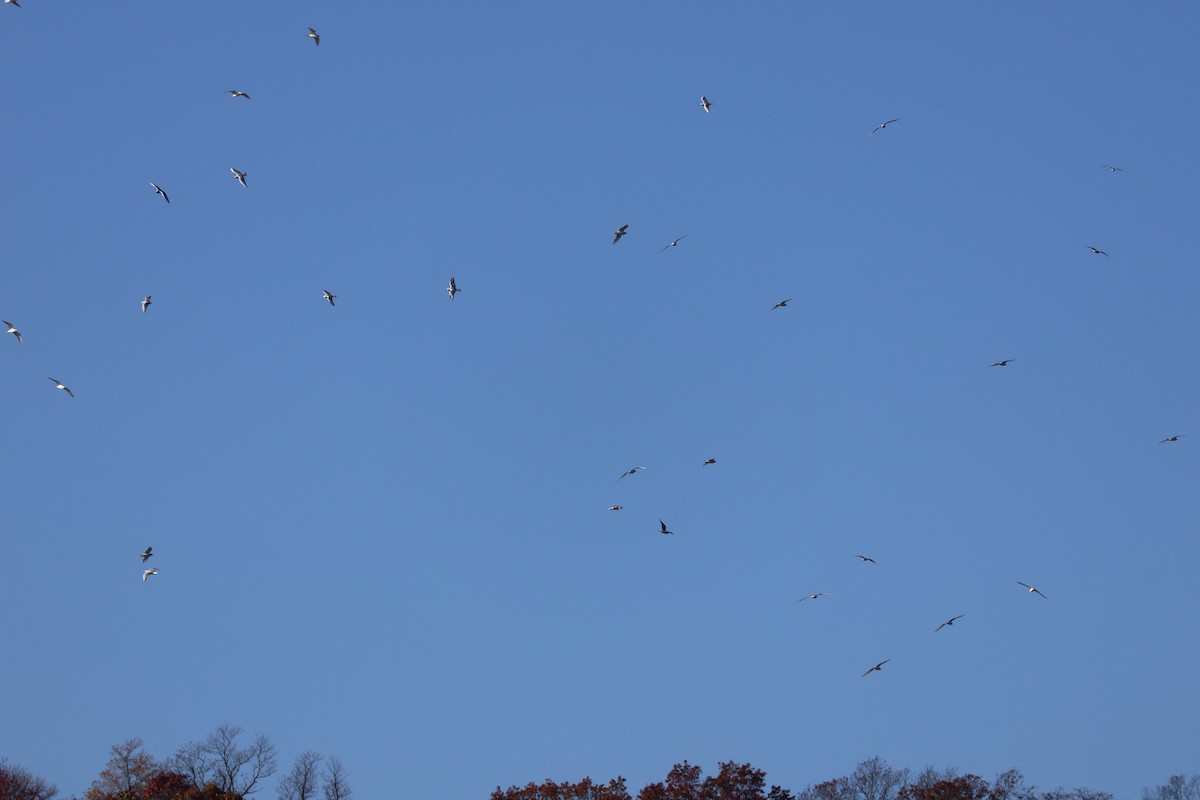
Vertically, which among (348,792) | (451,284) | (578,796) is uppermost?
(451,284)

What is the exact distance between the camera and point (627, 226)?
192 ft

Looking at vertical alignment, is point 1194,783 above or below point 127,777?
above

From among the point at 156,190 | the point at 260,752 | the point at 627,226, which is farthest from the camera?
the point at 260,752

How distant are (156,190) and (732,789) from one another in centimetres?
4384

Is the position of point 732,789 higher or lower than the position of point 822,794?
lower

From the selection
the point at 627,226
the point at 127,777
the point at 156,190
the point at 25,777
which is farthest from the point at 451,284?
the point at 25,777

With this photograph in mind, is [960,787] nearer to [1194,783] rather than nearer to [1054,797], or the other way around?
[1054,797]

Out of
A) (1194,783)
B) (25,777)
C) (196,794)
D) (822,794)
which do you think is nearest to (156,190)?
(196,794)

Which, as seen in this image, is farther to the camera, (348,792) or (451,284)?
(348,792)

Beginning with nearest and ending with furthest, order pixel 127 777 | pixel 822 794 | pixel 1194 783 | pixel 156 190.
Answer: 1. pixel 156 190
2. pixel 127 777
3. pixel 822 794
4. pixel 1194 783

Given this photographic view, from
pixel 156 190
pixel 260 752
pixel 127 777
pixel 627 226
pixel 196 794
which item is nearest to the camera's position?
pixel 156 190

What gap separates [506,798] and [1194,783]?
80.5 meters

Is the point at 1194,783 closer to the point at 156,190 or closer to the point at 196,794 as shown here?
the point at 196,794

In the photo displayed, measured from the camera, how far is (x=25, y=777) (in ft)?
320
